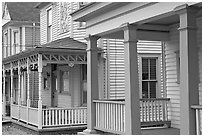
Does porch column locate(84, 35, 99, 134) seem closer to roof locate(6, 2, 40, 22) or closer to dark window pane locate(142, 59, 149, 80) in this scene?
dark window pane locate(142, 59, 149, 80)

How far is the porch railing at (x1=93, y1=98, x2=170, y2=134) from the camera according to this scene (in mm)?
9500

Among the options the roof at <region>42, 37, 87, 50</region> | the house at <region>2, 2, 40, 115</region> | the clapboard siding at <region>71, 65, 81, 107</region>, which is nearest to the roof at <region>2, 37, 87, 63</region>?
the roof at <region>42, 37, 87, 50</region>

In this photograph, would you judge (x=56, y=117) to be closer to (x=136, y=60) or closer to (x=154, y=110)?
(x=154, y=110)

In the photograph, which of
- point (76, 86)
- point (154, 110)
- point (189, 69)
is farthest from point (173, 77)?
point (76, 86)

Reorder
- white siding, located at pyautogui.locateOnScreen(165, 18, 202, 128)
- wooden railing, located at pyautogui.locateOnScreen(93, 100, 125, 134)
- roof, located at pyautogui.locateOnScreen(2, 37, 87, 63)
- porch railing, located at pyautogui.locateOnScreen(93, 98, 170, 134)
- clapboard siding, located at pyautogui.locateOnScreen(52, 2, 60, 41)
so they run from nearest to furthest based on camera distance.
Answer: wooden railing, located at pyautogui.locateOnScreen(93, 100, 125, 134), porch railing, located at pyautogui.locateOnScreen(93, 98, 170, 134), white siding, located at pyautogui.locateOnScreen(165, 18, 202, 128), roof, located at pyautogui.locateOnScreen(2, 37, 87, 63), clapboard siding, located at pyautogui.locateOnScreen(52, 2, 60, 41)

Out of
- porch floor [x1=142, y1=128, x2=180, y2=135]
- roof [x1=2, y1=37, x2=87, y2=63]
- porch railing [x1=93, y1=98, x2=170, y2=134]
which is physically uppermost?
roof [x1=2, y1=37, x2=87, y2=63]

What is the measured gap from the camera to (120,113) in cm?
971

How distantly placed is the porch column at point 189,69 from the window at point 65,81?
10714mm

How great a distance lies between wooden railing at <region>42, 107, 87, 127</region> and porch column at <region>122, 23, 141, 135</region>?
5.75m

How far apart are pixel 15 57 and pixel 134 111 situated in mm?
9780

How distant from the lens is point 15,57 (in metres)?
17.0

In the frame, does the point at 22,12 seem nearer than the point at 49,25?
No

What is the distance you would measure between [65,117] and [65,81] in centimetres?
363

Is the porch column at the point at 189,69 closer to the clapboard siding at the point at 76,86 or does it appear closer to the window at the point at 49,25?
the clapboard siding at the point at 76,86
